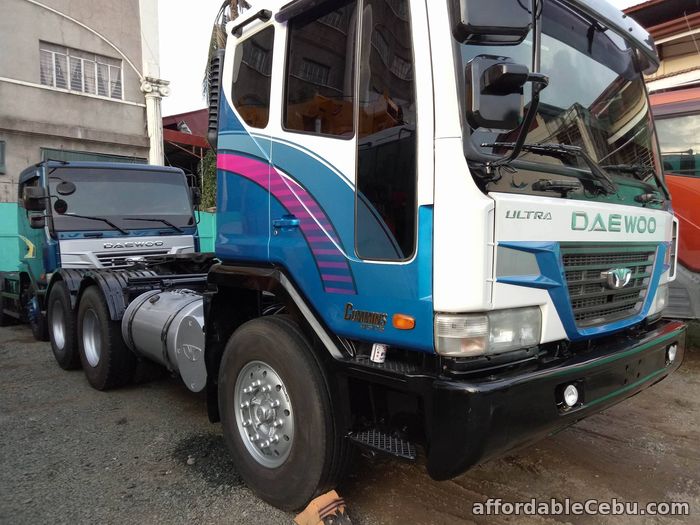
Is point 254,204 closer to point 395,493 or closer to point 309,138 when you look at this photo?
point 309,138

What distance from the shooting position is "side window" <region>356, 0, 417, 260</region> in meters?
2.25

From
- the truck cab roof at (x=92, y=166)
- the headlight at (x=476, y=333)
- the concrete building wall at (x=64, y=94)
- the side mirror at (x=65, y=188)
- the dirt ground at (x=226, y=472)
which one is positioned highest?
the concrete building wall at (x=64, y=94)

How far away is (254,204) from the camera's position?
10.1ft

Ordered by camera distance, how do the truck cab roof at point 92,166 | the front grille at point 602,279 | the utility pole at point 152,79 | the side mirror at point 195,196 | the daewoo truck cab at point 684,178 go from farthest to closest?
the utility pole at point 152,79 → the side mirror at point 195,196 → the truck cab roof at point 92,166 → the daewoo truck cab at point 684,178 → the front grille at point 602,279

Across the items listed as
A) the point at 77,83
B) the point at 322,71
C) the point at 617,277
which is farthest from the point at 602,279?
the point at 77,83

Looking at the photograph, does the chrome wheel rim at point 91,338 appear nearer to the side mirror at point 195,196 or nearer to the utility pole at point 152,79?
the side mirror at point 195,196

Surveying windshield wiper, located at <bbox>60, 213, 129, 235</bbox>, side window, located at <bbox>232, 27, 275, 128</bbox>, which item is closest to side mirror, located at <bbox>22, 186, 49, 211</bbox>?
windshield wiper, located at <bbox>60, 213, 129, 235</bbox>

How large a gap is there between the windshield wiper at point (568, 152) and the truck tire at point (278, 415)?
1.35 meters

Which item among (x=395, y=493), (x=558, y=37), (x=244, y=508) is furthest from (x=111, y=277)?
(x=558, y=37)

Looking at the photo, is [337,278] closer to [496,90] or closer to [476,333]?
[476,333]

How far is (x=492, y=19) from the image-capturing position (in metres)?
2.01

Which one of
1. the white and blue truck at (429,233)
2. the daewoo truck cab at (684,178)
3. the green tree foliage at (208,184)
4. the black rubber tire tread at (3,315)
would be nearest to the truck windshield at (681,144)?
the daewoo truck cab at (684,178)

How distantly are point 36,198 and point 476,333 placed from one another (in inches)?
224

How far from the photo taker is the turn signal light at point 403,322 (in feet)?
7.24
